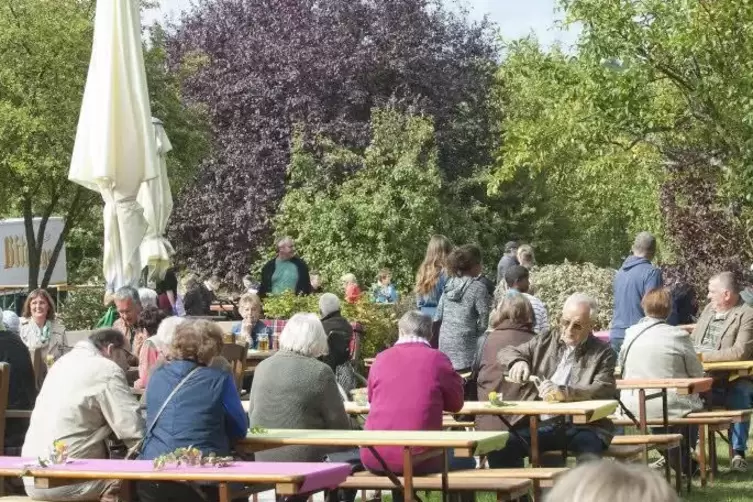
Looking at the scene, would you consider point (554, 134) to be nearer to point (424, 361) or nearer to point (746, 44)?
point (746, 44)

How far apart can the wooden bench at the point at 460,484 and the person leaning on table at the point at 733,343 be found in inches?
158

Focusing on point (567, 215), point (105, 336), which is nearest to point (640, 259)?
point (105, 336)

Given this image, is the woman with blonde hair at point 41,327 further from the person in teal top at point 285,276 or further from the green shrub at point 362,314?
the person in teal top at point 285,276

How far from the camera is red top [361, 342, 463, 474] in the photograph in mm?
8859

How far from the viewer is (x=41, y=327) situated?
41.9 ft

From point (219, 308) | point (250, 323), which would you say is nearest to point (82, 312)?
point (219, 308)

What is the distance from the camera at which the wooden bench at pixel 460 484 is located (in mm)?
8383

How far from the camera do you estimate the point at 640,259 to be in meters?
14.1

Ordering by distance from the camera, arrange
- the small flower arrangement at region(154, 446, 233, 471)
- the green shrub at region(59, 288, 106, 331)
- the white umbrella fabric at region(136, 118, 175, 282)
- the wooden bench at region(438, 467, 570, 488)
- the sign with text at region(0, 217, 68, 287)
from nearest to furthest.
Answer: the small flower arrangement at region(154, 446, 233, 471) → the wooden bench at region(438, 467, 570, 488) → the white umbrella fabric at region(136, 118, 175, 282) → the green shrub at region(59, 288, 106, 331) → the sign with text at region(0, 217, 68, 287)

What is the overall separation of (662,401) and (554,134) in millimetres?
15779

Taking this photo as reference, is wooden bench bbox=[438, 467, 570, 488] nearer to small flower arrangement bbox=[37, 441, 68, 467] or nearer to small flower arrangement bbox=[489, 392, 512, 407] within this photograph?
small flower arrangement bbox=[489, 392, 512, 407]

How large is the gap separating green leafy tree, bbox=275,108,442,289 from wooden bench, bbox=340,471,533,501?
88.0 feet

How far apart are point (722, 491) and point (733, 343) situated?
70.3 inches

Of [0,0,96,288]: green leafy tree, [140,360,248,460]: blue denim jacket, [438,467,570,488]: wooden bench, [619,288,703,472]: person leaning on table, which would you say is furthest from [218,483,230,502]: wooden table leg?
[0,0,96,288]: green leafy tree
